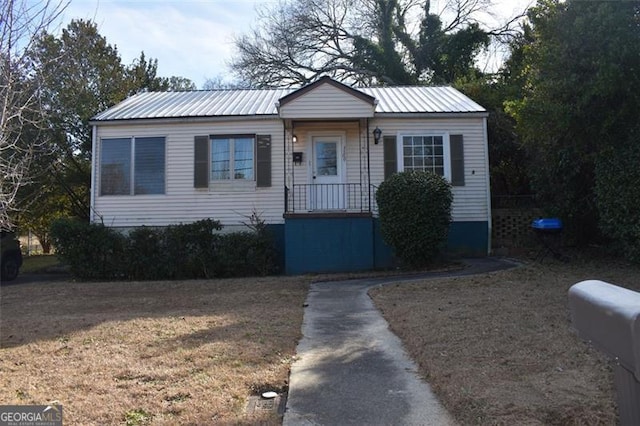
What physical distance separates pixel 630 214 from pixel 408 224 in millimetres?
4163

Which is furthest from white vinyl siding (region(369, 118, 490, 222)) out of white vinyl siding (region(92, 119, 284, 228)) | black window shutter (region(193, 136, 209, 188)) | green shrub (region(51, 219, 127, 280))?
green shrub (region(51, 219, 127, 280))

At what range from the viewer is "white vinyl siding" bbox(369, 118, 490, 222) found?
13867 millimetres

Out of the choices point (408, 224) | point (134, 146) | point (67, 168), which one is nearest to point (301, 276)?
point (408, 224)

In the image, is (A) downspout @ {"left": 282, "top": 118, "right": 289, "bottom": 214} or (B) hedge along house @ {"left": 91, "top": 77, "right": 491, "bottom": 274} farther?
(B) hedge along house @ {"left": 91, "top": 77, "right": 491, "bottom": 274}

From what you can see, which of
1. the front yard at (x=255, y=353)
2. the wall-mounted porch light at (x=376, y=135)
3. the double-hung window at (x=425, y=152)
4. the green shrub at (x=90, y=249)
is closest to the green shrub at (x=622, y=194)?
the front yard at (x=255, y=353)

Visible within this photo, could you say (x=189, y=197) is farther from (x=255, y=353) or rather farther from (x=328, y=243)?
(x=255, y=353)

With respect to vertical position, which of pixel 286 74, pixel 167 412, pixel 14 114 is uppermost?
pixel 286 74

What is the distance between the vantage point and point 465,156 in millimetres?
13922

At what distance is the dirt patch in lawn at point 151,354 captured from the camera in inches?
152

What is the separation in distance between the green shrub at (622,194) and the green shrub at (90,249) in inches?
418

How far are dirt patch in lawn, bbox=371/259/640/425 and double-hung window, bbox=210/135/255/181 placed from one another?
20.7 ft

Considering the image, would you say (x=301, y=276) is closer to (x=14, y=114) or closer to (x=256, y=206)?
(x=256, y=206)

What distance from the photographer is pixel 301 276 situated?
12.0 meters

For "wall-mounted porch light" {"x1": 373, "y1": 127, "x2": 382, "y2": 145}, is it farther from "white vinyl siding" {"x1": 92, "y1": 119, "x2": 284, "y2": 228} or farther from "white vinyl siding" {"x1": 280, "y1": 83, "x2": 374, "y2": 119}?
"white vinyl siding" {"x1": 92, "y1": 119, "x2": 284, "y2": 228}
